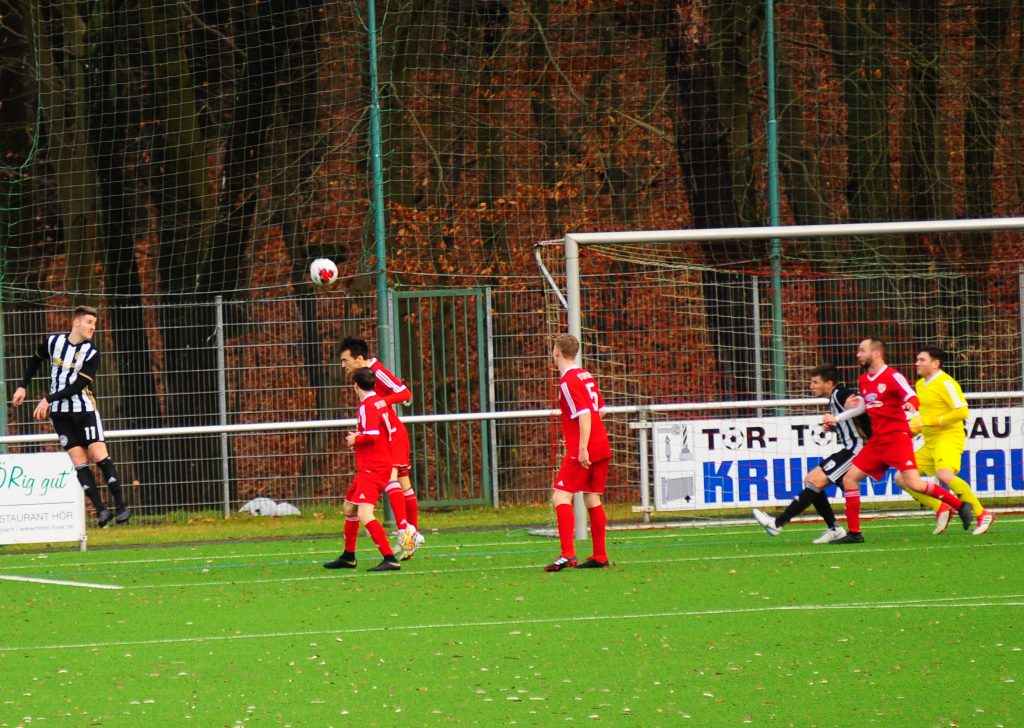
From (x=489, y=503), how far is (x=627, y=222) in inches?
218

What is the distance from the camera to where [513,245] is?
20797 millimetres

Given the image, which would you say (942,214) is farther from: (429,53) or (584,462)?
(584,462)

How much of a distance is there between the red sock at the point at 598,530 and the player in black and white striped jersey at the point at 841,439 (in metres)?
2.13

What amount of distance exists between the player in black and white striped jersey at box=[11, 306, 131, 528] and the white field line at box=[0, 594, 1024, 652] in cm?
404

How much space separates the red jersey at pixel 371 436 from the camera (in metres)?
11.4

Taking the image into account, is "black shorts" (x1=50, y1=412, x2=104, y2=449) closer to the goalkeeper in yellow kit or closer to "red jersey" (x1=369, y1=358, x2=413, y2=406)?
"red jersey" (x1=369, y1=358, x2=413, y2=406)

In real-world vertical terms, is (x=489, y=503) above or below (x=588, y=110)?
below

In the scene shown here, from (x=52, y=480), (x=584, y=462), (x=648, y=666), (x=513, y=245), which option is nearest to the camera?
(x=648, y=666)

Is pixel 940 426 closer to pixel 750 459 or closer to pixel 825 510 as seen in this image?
pixel 825 510

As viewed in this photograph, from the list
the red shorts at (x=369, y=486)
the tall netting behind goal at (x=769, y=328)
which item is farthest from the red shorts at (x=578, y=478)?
the tall netting behind goal at (x=769, y=328)

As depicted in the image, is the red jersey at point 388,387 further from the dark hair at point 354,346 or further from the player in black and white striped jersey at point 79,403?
the player in black and white striped jersey at point 79,403

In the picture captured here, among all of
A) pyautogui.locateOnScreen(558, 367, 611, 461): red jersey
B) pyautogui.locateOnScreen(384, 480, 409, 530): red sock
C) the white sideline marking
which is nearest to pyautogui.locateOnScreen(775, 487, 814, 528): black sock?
pyautogui.locateOnScreen(558, 367, 611, 461): red jersey

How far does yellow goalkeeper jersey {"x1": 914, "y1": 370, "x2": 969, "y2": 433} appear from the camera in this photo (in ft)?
43.8

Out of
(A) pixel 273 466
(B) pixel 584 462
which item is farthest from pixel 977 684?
(A) pixel 273 466
